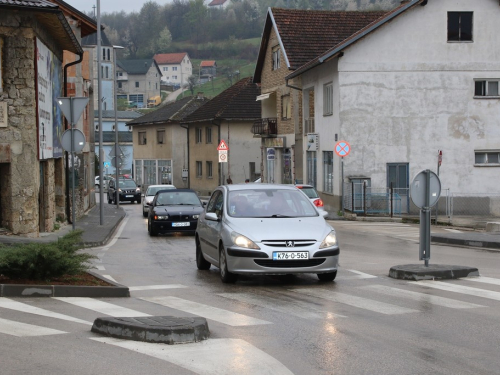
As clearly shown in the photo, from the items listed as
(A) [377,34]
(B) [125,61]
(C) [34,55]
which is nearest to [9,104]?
(C) [34,55]

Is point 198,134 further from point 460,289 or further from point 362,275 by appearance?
point 460,289

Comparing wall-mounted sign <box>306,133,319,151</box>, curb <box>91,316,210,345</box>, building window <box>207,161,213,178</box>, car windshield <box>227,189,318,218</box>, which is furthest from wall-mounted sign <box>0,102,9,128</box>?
building window <box>207,161,213,178</box>

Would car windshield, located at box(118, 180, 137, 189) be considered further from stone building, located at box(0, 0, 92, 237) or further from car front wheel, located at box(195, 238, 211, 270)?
car front wheel, located at box(195, 238, 211, 270)

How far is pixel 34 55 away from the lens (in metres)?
20.8

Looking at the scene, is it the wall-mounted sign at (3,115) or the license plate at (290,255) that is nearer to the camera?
the license plate at (290,255)

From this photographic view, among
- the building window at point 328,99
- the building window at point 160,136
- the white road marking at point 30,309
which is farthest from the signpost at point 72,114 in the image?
the building window at point 160,136

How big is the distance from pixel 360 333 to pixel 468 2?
95.1 feet

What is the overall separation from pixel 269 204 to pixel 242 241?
4.96ft

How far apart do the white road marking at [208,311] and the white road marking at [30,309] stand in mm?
1471

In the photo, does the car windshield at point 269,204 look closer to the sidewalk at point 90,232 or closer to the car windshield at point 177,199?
the sidewalk at point 90,232

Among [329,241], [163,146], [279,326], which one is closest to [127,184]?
[163,146]

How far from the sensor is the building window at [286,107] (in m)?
46.8

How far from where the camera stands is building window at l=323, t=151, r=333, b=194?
37719 mm

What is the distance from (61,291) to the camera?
1103 cm
